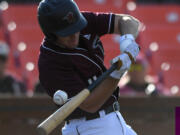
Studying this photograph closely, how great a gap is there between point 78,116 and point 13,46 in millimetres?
3309

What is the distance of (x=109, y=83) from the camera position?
9.54 feet

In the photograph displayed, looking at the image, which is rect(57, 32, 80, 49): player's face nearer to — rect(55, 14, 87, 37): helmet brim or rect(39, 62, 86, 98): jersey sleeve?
rect(55, 14, 87, 37): helmet brim

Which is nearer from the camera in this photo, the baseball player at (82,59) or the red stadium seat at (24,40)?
the baseball player at (82,59)

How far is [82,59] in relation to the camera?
312 centimetres

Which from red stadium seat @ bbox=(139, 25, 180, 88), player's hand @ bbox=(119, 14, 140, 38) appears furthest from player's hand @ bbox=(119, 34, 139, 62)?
red stadium seat @ bbox=(139, 25, 180, 88)

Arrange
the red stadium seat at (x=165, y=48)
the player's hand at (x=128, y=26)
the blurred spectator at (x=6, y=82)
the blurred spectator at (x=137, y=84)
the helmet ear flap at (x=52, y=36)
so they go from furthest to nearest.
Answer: the red stadium seat at (x=165, y=48) < the blurred spectator at (x=137, y=84) < the blurred spectator at (x=6, y=82) < the player's hand at (x=128, y=26) < the helmet ear flap at (x=52, y=36)

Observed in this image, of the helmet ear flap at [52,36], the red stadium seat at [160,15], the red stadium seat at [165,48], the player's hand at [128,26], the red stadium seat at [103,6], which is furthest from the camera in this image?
the red stadium seat at [160,15]

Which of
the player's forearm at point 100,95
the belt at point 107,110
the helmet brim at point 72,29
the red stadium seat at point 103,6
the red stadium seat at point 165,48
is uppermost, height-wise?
the helmet brim at point 72,29

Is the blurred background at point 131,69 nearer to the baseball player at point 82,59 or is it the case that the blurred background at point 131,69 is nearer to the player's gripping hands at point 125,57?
the baseball player at point 82,59

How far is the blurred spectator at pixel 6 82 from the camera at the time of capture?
5.18 meters

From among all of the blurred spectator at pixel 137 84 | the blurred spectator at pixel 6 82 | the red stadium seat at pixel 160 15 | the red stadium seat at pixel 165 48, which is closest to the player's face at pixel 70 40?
the blurred spectator at pixel 6 82

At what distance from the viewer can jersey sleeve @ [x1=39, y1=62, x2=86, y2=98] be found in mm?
3029

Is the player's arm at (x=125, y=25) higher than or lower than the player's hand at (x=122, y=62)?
higher

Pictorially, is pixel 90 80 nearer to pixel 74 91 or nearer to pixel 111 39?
pixel 74 91
